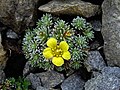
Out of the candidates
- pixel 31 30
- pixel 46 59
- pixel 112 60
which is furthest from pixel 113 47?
pixel 31 30

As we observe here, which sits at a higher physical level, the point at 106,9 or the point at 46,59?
the point at 106,9

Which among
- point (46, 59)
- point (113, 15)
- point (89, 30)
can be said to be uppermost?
point (113, 15)

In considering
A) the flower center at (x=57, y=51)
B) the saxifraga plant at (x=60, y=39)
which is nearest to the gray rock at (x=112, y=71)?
the saxifraga plant at (x=60, y=39)

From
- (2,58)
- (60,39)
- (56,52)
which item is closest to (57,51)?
(56,52)

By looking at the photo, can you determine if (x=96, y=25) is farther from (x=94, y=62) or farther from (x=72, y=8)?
(x=94, y=62)

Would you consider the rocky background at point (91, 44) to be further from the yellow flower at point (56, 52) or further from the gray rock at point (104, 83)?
the yellow flower at point (56, 52)

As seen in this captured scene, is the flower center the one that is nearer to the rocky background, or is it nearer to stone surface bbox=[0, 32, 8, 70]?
the rocky background

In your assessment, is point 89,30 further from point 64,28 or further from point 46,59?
point 46,59
